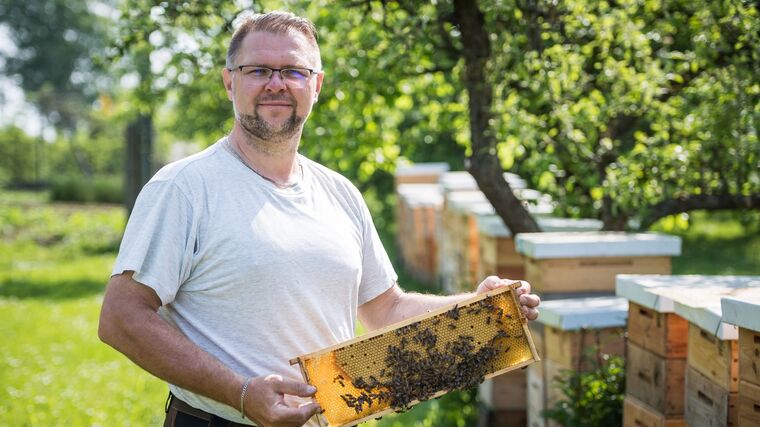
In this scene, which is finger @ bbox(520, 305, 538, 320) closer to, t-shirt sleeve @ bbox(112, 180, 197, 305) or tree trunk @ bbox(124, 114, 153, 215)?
t-shirt sleeve @ bbox(112, 180, 197, 305)

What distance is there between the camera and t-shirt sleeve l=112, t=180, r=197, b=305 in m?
2.34

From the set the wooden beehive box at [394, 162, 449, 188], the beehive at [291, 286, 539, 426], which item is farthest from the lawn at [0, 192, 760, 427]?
the beehive at [291, 286, 539, 426]

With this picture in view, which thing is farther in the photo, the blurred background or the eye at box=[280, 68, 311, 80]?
the blurred background

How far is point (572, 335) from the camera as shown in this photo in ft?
13.3

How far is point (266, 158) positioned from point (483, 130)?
2638 millimetres

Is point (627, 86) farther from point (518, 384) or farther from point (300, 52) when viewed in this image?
point (300, 52)

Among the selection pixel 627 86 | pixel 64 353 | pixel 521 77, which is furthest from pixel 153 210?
pixel 64 353

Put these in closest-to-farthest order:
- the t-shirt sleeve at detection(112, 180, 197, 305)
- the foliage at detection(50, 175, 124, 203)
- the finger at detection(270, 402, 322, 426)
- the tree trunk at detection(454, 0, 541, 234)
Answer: the finger at detection(270, 402, 322, 426) → the t-shirt sleeve at detection(112, 180, 197, 305) → the tree trunk at detection(454, 0, 541, 234) → the foliage at detection(50, 175, 124, 203)

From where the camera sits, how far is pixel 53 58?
2046 inches

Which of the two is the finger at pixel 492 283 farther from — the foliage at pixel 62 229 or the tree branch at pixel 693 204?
the foliage at pixel 62 229

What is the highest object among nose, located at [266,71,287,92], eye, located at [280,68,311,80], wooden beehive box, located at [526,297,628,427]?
eye, located at [280,68,311,80]

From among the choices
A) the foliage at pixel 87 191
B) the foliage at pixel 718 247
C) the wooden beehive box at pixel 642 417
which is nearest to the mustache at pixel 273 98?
the wooden beehive box at pixel 642 417

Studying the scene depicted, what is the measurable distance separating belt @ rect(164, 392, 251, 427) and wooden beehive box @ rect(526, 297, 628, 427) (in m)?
1.88

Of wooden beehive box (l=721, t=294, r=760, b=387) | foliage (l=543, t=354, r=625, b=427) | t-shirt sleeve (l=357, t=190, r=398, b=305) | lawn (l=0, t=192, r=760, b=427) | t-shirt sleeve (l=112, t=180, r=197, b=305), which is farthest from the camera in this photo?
Answer: lawn (l=0, t=192, r=760, b=427)
